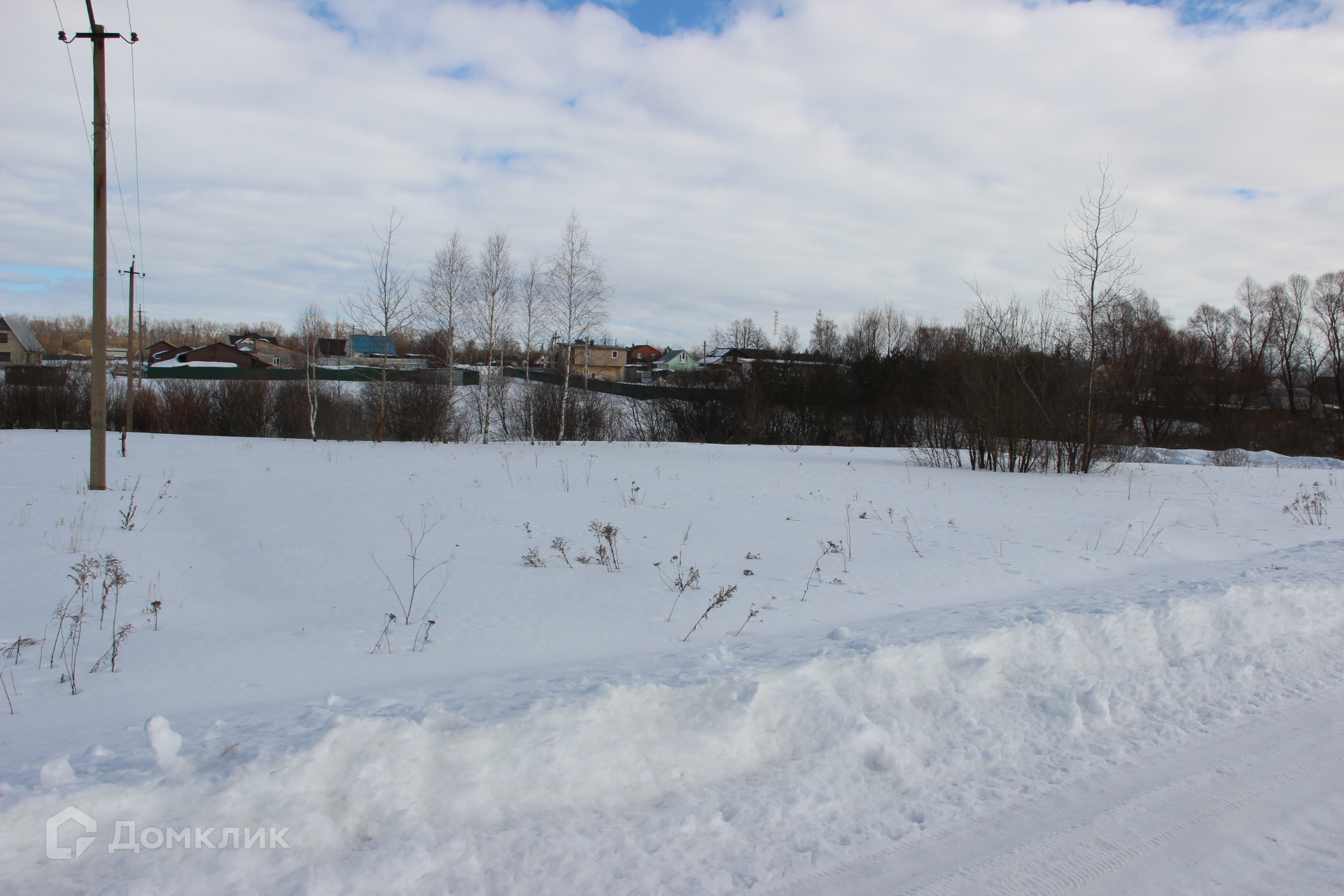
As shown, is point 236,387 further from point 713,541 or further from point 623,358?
point 623,358

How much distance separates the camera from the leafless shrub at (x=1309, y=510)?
10.3 m

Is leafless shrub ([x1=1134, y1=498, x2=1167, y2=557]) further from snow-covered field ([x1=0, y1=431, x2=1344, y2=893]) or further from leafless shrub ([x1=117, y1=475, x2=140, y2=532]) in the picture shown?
leafless shrub ([x1=117, y1=475, x2=140, y2=532])

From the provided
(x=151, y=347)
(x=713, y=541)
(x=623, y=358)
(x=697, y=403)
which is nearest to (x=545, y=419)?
(x=697, y=403)

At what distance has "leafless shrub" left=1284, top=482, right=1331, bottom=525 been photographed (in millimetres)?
10289

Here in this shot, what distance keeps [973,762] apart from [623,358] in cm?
10883

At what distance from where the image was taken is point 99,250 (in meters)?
11.0

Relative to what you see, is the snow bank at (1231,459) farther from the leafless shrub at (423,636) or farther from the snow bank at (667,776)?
the leafless shrub at (423,636)

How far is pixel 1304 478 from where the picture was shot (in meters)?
16.6

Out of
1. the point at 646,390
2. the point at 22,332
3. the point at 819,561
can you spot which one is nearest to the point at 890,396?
the point at 646,390

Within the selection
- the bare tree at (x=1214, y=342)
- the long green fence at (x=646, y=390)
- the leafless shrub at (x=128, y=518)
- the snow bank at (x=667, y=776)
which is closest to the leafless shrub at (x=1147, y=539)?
the snow bank at (x=667, y=776)

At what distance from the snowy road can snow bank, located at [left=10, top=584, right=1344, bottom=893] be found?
16cm

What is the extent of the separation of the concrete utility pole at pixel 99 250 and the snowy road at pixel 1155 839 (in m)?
12.3

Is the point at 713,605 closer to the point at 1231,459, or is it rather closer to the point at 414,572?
the point at 414,572

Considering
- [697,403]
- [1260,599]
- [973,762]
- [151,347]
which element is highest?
[151,347]
